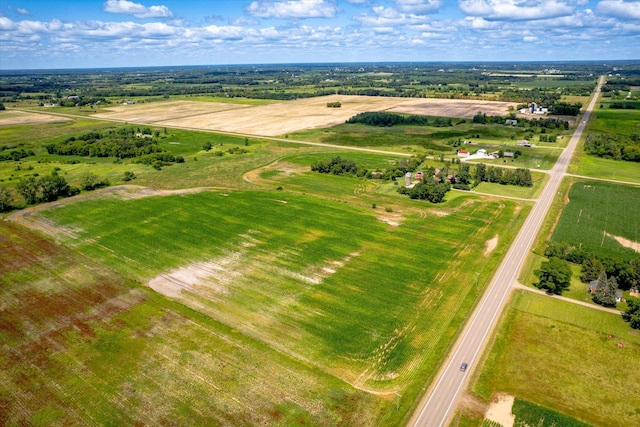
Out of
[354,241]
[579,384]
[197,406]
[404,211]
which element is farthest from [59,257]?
[579,384]

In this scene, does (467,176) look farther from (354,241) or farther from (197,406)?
(197,406)

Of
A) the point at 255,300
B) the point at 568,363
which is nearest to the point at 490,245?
the point at 568,363

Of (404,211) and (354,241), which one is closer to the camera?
(354,241)

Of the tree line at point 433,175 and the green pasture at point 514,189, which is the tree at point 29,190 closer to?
the tree line at point 433,175

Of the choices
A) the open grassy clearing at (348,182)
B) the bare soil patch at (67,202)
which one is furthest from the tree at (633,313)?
the bare soil patch at (67,202)

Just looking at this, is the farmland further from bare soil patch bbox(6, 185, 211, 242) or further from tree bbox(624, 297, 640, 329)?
tree bbox(624, 297, 640, 329)

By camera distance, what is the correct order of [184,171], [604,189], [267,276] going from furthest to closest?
[184,171] → [604,189] → [267,276]
